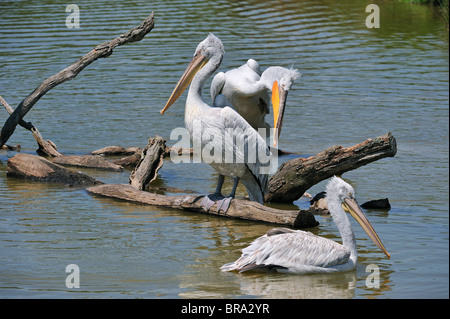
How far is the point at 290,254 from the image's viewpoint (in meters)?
5.97

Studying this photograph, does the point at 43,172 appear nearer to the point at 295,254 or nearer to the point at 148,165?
the point at 148,165

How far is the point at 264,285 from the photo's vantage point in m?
5.82

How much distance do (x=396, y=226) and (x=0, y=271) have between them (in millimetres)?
3513

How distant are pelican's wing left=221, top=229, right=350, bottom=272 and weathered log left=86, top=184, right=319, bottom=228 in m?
1.01

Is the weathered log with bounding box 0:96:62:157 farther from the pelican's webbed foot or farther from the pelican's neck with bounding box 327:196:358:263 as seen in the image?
the pelican's neck with bounding box 327:196:358:263

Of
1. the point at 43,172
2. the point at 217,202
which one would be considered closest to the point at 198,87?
the point at 217,202

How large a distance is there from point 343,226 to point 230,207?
4.59 feet

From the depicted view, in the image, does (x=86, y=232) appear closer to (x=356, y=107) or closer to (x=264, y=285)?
(x=264, y=285)

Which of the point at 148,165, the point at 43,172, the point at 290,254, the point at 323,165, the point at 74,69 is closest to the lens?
the point at 290,254

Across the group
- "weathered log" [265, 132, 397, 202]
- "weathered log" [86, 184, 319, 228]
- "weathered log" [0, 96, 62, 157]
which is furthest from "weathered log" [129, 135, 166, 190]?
"weathered log" [0, 96, 62, 157]

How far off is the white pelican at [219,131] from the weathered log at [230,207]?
113 mm

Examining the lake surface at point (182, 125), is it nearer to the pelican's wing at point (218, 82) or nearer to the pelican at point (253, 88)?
the pelican at point (253, 88)

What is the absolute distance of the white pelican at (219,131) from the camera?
7.15 meters

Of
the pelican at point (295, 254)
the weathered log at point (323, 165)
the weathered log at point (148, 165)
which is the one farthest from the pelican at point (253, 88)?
the pelican at point (295, 254)
